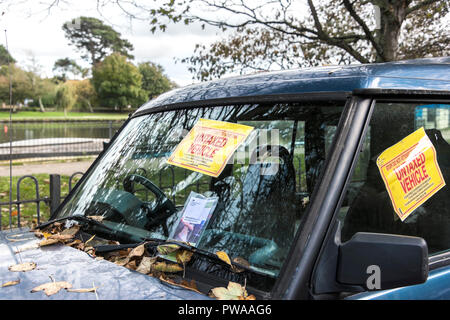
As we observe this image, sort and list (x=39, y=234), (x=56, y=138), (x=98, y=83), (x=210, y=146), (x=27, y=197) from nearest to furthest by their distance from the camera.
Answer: (x=210, y=146) < (x=39, y=234) < (x=27, y=197) < (x=56, y=138) < (x=98, y=83)

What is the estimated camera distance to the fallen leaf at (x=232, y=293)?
1492 millimetres

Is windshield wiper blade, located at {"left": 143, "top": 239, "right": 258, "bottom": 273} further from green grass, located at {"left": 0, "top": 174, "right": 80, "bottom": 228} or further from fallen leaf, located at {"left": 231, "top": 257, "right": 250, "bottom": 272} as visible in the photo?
green grass, located at {"left": 0, "top": 174, "right": 80, "bottom": 228}

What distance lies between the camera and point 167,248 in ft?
5.88

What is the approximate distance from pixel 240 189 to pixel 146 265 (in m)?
0.47

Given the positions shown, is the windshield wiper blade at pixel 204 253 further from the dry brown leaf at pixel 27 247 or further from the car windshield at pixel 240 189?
the dry brown leaf at pixel 27 247

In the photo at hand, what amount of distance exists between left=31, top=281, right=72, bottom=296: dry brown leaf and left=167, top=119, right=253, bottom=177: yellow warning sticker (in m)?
0.67

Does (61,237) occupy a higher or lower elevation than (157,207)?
lower

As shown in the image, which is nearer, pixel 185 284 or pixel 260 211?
pixel 185 284

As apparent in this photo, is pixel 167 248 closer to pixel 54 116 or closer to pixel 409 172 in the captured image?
pixel 409 172

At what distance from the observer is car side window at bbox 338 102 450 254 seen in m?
1.76

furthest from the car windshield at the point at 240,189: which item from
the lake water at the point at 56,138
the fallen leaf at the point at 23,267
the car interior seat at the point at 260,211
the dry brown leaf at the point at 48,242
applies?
the lake water at the point at 56,138

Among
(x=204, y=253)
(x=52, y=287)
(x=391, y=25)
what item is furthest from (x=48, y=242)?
(x=391, y=25)

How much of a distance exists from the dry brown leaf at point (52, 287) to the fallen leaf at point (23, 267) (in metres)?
0.22

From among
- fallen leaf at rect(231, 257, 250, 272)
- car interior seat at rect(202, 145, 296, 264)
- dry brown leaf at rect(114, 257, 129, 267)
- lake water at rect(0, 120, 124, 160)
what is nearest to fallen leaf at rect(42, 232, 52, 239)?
dry brown leaf at rect(114, 257, 129, 267)
